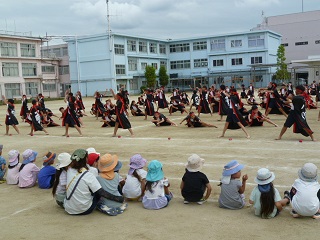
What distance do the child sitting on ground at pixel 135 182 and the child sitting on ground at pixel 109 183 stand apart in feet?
0.87

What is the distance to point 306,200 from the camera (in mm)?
4832

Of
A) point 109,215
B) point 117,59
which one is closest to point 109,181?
point 109,215

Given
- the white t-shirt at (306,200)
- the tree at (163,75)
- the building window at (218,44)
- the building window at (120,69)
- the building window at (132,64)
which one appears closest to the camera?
the white t-shirt at (306,200)

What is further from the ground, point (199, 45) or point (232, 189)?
point (199, 45)

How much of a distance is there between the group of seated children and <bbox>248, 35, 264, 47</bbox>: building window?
56048 mm

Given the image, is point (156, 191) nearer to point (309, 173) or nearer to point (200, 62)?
point (309, 173)

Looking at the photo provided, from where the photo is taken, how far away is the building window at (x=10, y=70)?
5178 centimetres

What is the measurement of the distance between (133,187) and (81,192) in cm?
88

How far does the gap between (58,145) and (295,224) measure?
8422 mm

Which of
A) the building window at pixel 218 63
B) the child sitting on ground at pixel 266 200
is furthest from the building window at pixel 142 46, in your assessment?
the child sitting on ground at pixel 266 200

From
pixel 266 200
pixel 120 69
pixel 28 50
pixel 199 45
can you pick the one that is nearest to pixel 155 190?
pixel 266 200

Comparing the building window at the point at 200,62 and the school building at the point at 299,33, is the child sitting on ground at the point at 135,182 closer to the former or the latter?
the building window at the point at 200,62

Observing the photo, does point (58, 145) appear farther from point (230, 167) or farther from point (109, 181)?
point (230, 167)

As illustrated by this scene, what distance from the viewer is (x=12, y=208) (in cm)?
593
